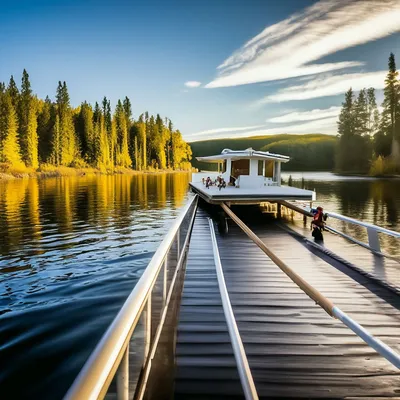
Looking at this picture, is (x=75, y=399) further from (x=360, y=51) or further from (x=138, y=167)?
(x=138, y=167)

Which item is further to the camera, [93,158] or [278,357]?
[93,158]

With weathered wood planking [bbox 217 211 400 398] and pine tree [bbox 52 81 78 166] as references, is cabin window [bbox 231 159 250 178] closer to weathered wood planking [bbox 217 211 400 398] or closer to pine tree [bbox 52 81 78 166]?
weathered wood planking [bbox 217 211 400 398]

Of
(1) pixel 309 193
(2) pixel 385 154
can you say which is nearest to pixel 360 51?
(2) pixel 385 154

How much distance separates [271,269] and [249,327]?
2.92 m

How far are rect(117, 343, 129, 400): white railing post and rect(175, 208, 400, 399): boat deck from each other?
1.51 meters

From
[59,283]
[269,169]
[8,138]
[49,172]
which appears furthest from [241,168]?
[49,172]

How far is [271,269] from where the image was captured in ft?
22.7

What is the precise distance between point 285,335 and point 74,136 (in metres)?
90.4

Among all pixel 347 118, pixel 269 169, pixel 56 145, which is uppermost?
pixel 347 118

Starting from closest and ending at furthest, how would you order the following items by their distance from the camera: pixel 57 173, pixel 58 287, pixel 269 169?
pixel 58 287
pixel 269 169
pixel 57 173

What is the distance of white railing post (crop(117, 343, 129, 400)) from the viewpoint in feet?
4.91

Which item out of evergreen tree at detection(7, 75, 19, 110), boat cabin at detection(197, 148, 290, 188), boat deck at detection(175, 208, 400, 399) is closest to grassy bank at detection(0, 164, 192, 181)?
evergreen tree at detection(7, 75, 19, 110)

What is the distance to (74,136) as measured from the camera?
85250mm

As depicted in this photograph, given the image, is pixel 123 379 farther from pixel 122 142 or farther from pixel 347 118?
pixel 347 118
